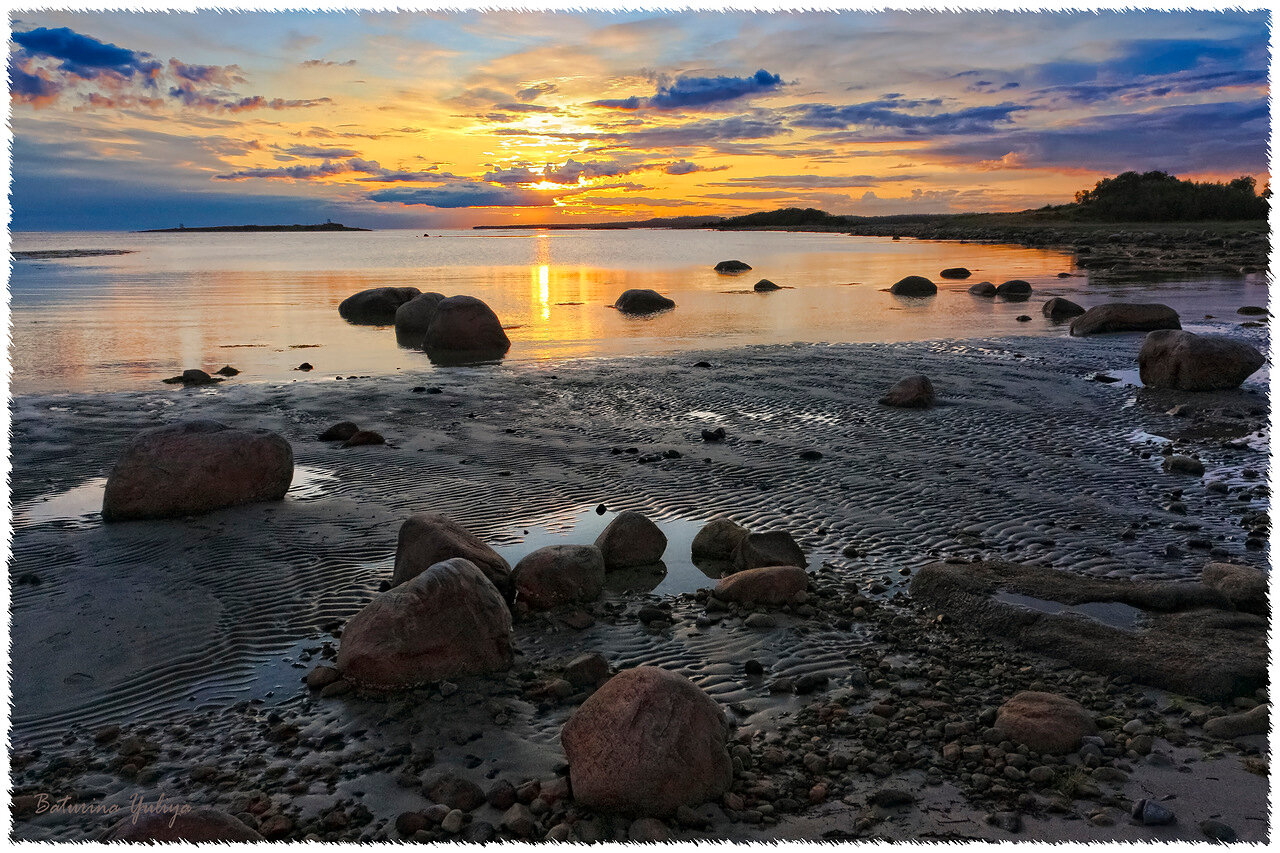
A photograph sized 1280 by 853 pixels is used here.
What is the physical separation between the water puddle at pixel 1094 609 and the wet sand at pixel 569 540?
0.59 meters

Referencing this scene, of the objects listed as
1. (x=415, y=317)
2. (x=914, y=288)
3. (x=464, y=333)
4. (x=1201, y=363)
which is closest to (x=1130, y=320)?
(x=1201, y=363)

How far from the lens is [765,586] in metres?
5.97

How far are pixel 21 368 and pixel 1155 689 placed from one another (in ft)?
58.5

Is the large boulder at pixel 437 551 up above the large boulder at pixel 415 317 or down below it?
below

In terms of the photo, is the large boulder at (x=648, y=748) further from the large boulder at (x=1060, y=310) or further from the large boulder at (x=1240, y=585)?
the large boulder at (x=1060, y=310)

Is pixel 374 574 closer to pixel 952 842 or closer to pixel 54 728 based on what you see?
pixel 54 728

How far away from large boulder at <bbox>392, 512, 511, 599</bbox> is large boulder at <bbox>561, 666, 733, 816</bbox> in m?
2.04

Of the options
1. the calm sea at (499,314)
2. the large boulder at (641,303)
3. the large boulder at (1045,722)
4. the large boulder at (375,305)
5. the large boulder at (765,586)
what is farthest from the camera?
the large boulder at (641,303)

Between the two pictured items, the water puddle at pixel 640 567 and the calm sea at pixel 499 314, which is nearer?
the water puddle at pixel 640 567

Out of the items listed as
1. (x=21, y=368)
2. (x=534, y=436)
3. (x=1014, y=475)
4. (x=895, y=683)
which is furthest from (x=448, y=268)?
(x=895, y=683)

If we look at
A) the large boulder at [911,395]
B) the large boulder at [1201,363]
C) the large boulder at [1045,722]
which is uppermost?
the large boulder at [1201,363]

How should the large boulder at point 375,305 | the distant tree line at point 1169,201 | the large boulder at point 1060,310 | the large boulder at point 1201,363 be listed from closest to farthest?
the large boulder at point 1201,363 < the large boulder at point 1060,310 < the large boulder at point 375,305 < the distant tree line at point 1169,201

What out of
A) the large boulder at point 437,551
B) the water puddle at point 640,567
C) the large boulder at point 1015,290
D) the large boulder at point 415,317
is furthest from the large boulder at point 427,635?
the large boulder at point 1015,290

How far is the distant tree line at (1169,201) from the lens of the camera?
82.0 metres
